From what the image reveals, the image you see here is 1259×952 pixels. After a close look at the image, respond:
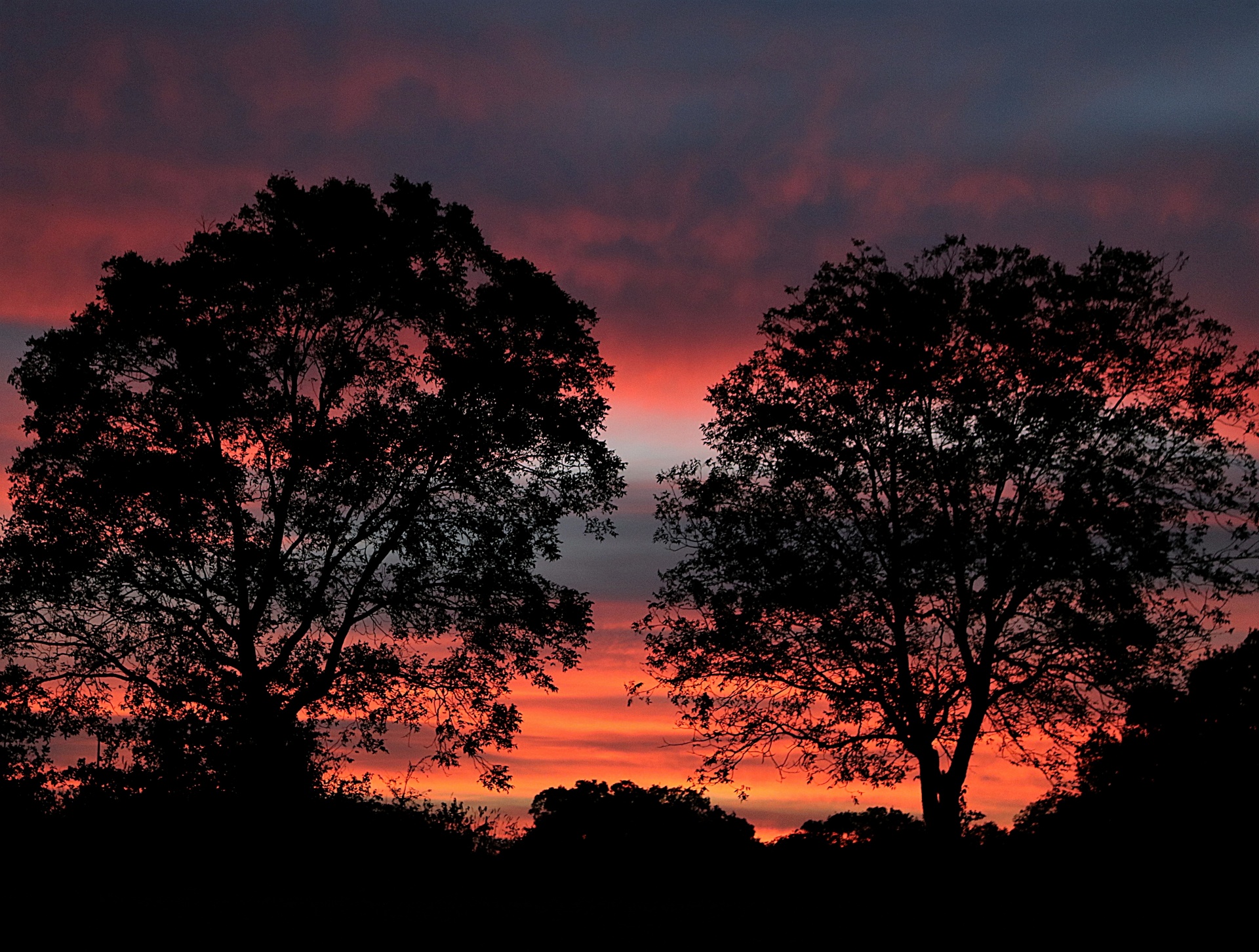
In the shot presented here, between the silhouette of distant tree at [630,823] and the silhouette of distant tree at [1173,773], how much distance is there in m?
8.21

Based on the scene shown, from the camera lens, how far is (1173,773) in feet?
91.6

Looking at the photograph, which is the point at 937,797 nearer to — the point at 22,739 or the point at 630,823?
the point at 630,823

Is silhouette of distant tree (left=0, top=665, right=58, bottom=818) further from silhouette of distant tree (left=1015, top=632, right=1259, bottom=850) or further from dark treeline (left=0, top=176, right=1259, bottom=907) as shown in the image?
silhouette of distant tree (left=1015, top=632, right=1259, bottom=850)

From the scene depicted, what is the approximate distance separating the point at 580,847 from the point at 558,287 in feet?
48.1

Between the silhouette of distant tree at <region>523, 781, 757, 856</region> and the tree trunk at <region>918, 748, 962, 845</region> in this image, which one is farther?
the silhouette of distant tree at <region>523, 781, 757, 856</region>

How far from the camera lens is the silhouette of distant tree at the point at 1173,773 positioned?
914 inches

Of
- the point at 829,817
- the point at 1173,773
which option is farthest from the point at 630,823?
the point at 1173,773

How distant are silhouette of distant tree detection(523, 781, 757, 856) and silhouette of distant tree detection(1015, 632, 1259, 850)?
8.21 metres

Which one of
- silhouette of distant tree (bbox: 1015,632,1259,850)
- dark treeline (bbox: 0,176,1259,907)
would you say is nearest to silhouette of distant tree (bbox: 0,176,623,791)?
dark treeline (bbox: 0,176,1259,907)

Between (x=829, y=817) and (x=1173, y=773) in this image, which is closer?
(x=1173, y=773)

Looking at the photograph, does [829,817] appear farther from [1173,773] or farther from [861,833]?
[1173,773]

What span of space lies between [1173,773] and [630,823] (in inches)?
595

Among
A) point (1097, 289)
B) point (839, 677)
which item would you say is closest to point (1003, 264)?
point (1097, 289)

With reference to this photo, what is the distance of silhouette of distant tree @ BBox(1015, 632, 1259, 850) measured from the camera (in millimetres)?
23219
